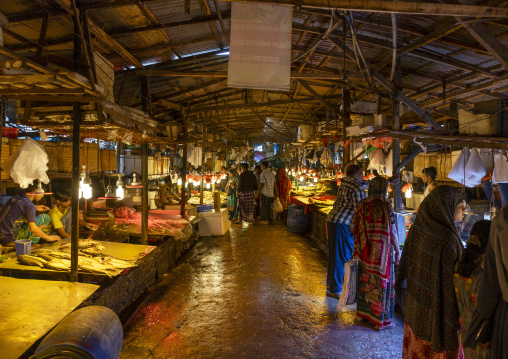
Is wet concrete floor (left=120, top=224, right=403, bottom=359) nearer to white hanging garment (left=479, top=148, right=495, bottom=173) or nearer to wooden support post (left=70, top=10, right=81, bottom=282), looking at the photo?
wooden support post (left=70, top=10, right=81, bottom=282)

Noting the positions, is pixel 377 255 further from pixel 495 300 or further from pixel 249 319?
pixel 495 300

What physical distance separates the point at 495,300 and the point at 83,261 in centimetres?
543

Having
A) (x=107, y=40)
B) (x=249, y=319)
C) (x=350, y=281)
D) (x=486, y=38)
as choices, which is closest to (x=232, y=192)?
(x=107, y=40)

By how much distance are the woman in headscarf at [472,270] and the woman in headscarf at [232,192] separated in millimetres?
11013

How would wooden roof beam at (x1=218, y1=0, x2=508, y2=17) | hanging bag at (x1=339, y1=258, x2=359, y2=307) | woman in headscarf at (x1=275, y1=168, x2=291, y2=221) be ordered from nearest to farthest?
wooden roof beam at (x1=218, y1=0, x2=508, y2=17)
hanging bag at (x1=339, y1=258, x2=359, y2=307)
woman in headscarf at (x1=275, y1=168, x2=291, y2=221)

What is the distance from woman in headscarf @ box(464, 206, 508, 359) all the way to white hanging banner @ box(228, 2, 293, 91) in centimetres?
270

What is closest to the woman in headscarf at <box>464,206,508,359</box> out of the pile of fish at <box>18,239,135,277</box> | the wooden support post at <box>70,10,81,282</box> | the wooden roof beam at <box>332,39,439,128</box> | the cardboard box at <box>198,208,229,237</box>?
the wooden roof beam at <box>332,39,439,128</box>

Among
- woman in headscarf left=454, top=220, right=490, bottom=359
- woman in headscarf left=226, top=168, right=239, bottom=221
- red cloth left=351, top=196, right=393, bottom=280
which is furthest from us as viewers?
woman in headscarf left=226, top=168, right=239, bottom=221

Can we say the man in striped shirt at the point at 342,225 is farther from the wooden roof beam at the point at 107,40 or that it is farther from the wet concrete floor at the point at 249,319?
the wooden roof beam at the point at 107,40

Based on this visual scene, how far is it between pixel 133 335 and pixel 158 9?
5247 mm

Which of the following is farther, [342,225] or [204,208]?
[204,208]

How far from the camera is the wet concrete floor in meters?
4.08

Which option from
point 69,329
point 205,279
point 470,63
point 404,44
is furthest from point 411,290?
point 470,63

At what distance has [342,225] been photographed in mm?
5730
